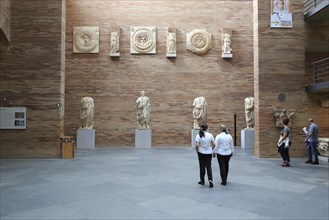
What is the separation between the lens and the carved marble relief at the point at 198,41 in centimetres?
1850

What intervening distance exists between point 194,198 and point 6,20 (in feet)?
34.4

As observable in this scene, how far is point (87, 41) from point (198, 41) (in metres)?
6.53

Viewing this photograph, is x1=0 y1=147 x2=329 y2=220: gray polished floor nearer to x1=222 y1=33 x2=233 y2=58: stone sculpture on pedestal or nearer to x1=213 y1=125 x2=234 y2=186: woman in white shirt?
x1=213 y1=125 x2=234 y2=186: woman in white shirt

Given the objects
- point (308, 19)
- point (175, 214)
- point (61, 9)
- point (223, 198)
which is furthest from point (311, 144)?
point (61, 9)

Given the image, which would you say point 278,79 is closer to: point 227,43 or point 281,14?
point 281,14

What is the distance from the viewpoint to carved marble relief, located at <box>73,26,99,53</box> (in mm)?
18422

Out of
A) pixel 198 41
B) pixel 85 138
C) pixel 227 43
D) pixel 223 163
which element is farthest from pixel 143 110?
pixel 223 163

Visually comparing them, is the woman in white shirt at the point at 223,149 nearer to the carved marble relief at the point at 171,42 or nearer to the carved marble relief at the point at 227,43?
the carved marble relief at the point at 171,42

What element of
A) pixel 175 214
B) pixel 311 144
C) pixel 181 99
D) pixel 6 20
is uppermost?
pixel 6 20

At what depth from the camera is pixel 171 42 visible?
18281mm

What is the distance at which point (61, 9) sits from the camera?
13.0 m

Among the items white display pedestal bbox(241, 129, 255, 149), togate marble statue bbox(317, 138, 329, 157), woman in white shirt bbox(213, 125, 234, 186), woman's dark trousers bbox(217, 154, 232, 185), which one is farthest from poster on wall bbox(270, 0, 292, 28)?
woman's dark trousers bbox(217, 154, 232, 185)

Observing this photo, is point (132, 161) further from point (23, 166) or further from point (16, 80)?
point (16, 80)

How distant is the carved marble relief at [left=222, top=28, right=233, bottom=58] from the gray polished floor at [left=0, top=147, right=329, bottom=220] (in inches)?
362
